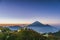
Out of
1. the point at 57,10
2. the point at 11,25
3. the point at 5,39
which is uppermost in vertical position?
the point at 57,10

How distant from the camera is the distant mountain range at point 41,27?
2.55 m

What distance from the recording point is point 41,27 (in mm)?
2590

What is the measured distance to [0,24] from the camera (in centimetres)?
263

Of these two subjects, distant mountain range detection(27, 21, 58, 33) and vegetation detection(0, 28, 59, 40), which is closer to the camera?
vegetation detection(0, 28, 59, 40)

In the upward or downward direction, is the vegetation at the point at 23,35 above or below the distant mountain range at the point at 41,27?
below

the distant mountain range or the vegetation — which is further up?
the distant mountain range

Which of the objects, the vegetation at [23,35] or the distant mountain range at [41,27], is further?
the distant mountain range at [41,27]

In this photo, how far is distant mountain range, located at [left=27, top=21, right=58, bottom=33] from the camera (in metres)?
→ 2.55

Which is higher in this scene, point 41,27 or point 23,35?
point 41,27

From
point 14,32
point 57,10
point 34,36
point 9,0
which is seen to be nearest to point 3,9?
point 9,0

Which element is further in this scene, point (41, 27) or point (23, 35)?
point (41, 27)

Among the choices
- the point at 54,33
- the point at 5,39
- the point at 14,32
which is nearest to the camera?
the point at 5,39

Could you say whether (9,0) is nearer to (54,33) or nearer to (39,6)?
(39,6)

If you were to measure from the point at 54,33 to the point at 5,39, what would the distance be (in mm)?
831
